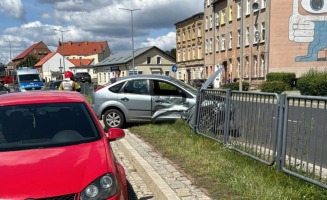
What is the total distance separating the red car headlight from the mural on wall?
40906mm

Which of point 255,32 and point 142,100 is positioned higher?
point 255,32

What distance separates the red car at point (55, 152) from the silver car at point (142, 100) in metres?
6.21

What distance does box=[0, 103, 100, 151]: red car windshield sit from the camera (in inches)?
167

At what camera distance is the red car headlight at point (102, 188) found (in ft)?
10.9

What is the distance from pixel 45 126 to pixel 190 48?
68708 mm

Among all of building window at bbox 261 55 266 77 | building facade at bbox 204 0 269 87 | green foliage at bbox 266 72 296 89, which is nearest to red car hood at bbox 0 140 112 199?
building facade at bbox 204 0 269 87

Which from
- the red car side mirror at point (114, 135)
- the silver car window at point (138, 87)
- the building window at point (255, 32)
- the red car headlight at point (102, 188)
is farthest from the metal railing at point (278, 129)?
the building window at point (255, 32)

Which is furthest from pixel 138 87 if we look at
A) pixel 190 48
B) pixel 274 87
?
pixel 190 48

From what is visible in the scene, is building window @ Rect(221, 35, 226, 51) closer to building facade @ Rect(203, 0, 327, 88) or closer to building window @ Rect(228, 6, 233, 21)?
building window @ Rect(228, 6, 233, 21)

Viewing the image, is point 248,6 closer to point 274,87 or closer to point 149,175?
point 274,87

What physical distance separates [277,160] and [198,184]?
1.22 meters

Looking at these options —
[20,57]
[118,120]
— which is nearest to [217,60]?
[118,120]

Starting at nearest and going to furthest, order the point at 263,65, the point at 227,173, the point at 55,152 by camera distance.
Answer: the point at 55,152
the point at 227,173
the point at 263,65

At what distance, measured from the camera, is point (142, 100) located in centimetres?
1152
